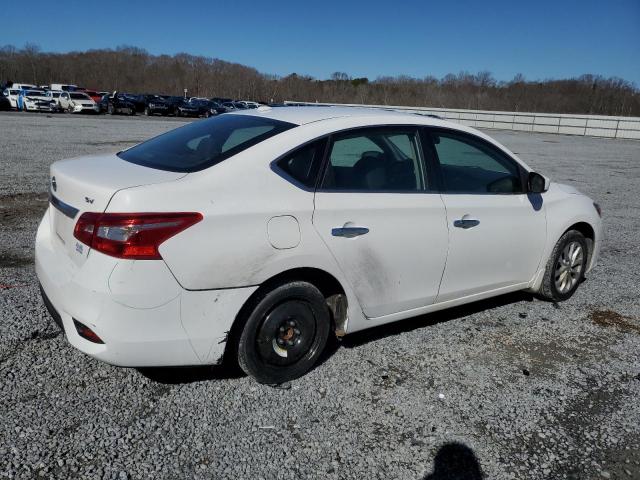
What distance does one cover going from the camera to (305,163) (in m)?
3.27

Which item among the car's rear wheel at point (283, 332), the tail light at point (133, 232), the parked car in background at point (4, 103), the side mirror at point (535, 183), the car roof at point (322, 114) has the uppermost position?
the car roof at point (322, 114)

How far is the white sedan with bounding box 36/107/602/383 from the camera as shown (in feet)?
9.00

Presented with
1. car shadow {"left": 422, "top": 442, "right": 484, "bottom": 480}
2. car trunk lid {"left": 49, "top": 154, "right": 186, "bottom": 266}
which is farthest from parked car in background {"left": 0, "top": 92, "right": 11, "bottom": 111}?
car shadow {"left": 422, "top": 442, "right": 484, "bottom": 480}

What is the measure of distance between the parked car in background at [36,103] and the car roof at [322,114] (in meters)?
Answer: 39.3

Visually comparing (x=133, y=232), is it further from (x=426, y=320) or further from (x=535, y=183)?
(x=535, y=183)

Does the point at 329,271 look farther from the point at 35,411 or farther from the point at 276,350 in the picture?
the point at 35,411

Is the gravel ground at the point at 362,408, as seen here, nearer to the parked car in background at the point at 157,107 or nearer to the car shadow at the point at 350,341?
the car shadow at the point at 350,341

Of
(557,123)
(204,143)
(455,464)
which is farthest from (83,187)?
(557,123)

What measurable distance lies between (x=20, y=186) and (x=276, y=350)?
7.78m

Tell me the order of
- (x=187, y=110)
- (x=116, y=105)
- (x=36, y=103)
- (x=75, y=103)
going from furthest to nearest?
1. (x=187, y=110)
2. (x=116, y=105)
3. (x=75, y=103)
4. (x=36, y=103)

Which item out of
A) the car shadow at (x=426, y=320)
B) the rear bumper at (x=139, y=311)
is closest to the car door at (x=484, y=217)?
the car shadow at (x=426, y=320)

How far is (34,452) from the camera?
2602mm

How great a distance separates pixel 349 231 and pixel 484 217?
4.20 ft

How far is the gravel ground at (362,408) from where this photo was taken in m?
2.67
